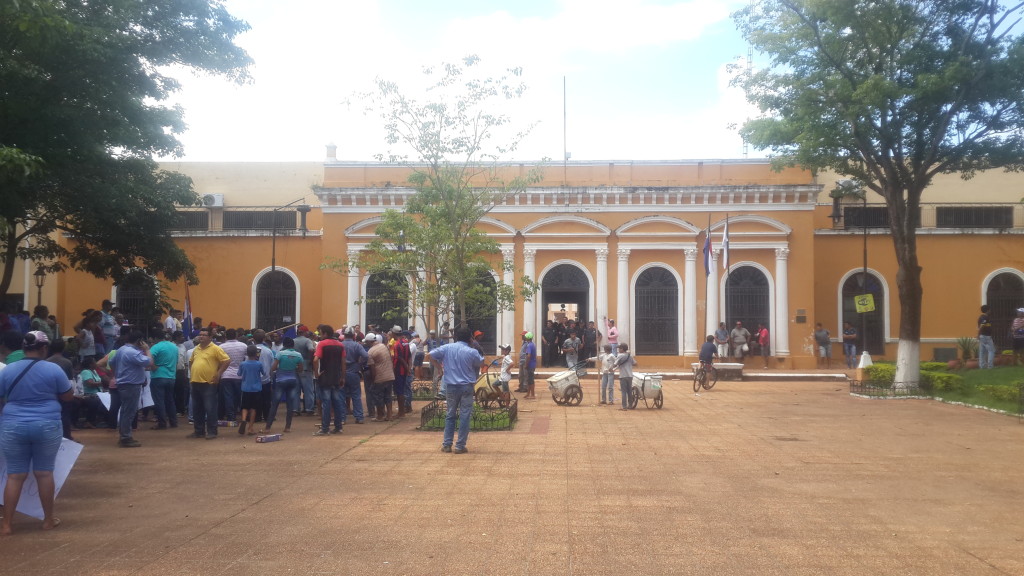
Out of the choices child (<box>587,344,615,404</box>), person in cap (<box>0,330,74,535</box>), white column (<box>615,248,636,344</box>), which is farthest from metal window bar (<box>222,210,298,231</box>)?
person in cap (<box>0,330,74,535</box>)

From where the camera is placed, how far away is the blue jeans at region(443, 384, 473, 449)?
1067 cm

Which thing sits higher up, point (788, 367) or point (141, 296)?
point (141, 296)

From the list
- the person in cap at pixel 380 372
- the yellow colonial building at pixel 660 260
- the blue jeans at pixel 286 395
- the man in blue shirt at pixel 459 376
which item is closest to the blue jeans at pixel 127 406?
the blue jeans at pixel 286 395

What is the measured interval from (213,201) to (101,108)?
52.7ft

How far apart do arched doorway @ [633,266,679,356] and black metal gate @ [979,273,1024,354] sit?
10.4 m

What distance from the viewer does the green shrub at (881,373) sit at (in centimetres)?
1922

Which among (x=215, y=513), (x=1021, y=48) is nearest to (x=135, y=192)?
(x=215, y=513)

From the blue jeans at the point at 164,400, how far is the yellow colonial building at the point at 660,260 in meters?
13.2

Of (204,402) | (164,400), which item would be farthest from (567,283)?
(204,402)

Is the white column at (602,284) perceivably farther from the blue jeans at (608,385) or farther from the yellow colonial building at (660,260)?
the blue jeans at (608,385)

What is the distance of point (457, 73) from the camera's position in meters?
16.6

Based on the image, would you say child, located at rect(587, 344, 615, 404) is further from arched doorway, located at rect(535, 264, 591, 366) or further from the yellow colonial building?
arched doorway, located at rect(535, 264, 591, 366)

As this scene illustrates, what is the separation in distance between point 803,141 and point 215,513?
14893mm

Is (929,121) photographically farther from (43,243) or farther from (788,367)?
(43,243)
